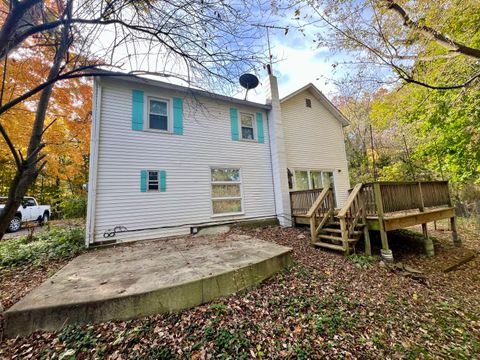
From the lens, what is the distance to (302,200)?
7.43 m

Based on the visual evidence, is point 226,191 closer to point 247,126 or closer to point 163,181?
point 163,181

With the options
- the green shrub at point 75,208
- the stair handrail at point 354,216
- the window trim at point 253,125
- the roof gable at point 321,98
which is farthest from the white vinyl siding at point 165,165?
the roof gable at point 321,98

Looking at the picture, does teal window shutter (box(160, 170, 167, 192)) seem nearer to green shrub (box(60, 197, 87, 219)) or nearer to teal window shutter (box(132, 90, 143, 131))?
teal window shutter (box(132, 90, 143, 131))

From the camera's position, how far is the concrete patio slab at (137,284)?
2180mm

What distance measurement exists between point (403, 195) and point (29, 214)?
16.9 meters

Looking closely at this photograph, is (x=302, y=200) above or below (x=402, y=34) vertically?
below

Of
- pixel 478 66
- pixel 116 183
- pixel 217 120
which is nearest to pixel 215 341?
pixel 116 183

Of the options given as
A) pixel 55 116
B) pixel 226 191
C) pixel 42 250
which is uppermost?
pixel 55 116

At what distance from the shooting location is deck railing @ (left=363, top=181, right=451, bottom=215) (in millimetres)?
5281

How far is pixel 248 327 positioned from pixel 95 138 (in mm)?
6079

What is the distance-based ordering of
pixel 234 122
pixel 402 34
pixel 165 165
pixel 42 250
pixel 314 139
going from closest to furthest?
pixel 42 250, pixel 402 34, pixel 165 165, pixel 234 122, pixel 314 139

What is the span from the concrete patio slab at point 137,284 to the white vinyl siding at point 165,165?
1.62 meters

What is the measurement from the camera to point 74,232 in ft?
19.0

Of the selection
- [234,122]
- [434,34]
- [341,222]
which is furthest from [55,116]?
[434,34]
